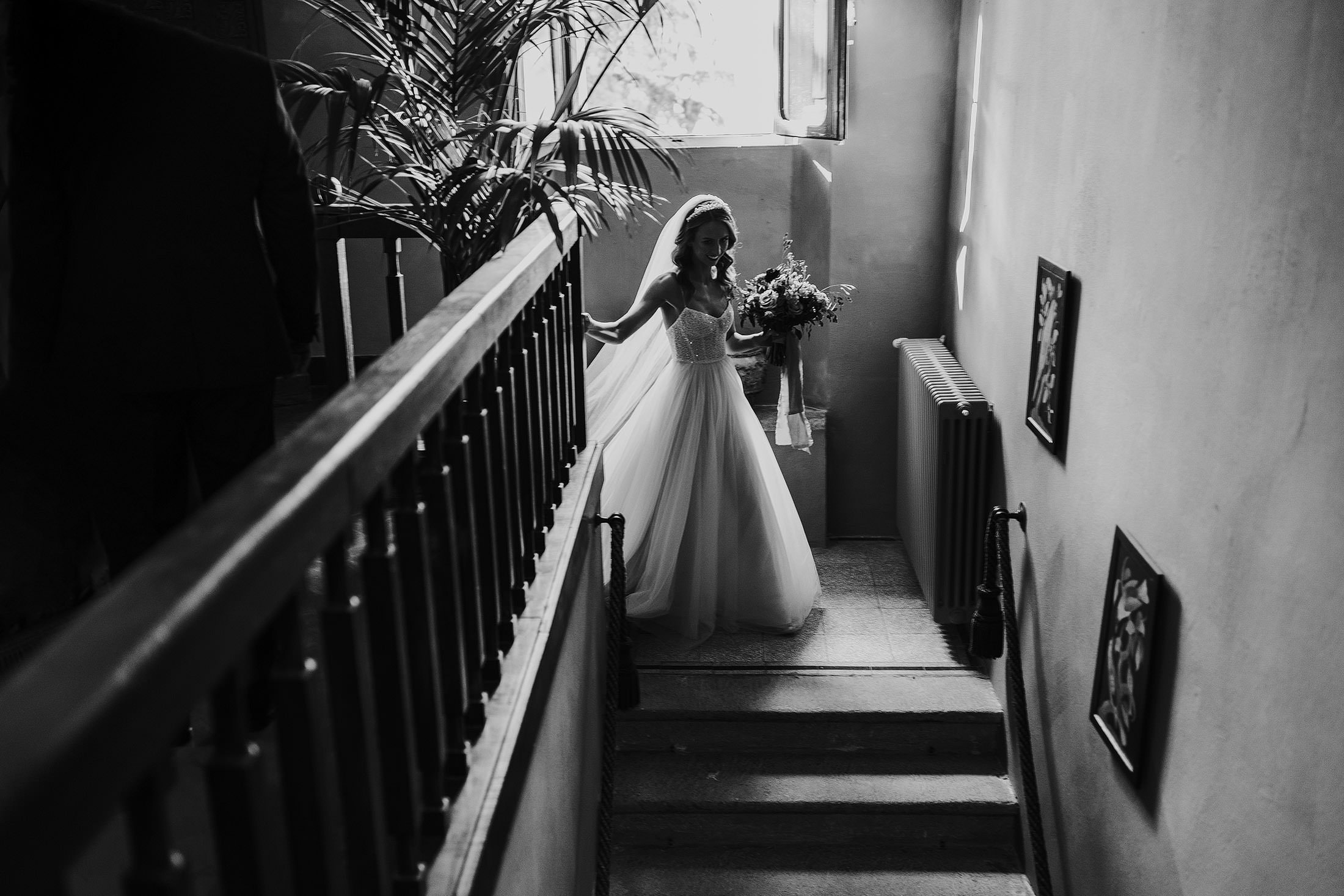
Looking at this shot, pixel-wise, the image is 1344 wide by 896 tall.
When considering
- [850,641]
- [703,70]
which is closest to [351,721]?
[850,641]

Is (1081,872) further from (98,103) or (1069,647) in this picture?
(98,103)

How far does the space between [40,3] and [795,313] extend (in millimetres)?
3675

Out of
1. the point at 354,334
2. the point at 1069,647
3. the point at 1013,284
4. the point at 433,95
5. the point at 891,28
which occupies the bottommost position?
the point at 1069,647

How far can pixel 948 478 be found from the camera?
5090mm

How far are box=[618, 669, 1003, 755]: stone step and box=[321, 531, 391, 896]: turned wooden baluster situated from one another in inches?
136

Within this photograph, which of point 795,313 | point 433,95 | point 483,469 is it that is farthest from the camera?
point 795,313

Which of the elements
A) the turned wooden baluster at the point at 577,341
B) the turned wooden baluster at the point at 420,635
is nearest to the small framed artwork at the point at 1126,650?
the turned wooden baluster at the point at 577,341

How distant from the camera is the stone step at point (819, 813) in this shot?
478cm

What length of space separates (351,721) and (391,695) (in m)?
0.16

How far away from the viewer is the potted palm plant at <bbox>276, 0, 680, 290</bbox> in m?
3.43

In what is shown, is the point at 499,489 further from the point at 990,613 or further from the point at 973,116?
the point at 973,116

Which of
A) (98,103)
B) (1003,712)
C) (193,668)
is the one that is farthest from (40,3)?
(1003,712)

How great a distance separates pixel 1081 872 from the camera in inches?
152

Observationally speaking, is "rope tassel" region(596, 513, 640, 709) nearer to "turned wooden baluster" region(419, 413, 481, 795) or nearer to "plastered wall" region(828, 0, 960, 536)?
"turned wooden baluster" region(419, 413, 481, 795)
